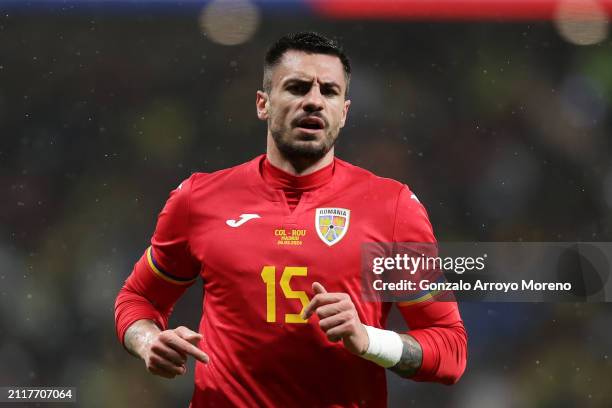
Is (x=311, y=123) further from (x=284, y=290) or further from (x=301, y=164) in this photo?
(x=284, y=290)

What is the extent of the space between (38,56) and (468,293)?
7.60 ft

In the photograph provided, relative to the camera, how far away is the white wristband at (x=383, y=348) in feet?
6.42

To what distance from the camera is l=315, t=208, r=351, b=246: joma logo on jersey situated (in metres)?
2.16

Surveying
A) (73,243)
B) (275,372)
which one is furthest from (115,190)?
(275,372)

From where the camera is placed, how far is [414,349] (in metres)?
2.04

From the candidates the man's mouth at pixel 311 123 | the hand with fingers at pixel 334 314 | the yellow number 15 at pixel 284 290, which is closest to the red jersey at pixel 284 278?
the yellow number 15 at pixel 284 290

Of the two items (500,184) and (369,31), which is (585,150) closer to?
(500,184)

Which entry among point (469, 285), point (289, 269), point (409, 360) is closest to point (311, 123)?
point (289, 269)

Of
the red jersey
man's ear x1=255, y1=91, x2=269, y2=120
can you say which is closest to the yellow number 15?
the red jersey

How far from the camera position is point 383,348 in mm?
1977

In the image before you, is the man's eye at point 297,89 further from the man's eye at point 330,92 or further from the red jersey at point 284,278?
the red jersey at point 284,278

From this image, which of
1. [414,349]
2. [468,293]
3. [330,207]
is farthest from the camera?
[468,293]

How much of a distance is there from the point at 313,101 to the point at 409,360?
2.46 feet

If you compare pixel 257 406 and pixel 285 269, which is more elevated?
pixel 285 269
